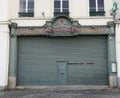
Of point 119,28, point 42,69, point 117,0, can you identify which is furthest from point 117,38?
point 42,69

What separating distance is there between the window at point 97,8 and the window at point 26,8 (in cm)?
435

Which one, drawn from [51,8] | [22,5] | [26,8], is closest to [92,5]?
[51,8]

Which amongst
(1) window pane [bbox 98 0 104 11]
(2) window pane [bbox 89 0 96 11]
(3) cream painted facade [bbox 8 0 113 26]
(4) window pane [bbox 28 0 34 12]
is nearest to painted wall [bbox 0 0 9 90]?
(3) cream painted facade [bbox 8 0 113 26]

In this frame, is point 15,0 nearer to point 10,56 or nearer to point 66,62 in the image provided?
point 10,56

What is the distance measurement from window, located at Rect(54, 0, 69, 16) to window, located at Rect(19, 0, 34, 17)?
1759 millimetres

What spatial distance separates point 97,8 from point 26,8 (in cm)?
520

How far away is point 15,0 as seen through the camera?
18500 millimetres

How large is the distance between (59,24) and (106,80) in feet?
17.0

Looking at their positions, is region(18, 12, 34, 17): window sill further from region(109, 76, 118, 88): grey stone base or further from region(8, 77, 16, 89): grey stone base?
region(109, 76, 118, 88): grey stone base

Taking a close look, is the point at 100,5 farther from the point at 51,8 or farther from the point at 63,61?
the point at 63,61

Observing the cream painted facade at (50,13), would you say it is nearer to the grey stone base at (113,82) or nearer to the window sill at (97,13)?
the window sill at (97,13)

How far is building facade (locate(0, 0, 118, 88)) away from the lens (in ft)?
58.3

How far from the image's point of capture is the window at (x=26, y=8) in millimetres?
18422

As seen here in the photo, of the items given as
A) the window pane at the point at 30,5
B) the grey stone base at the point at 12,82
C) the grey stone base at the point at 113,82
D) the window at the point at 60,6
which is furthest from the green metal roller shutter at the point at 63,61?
the window pane at the point at 30,5
